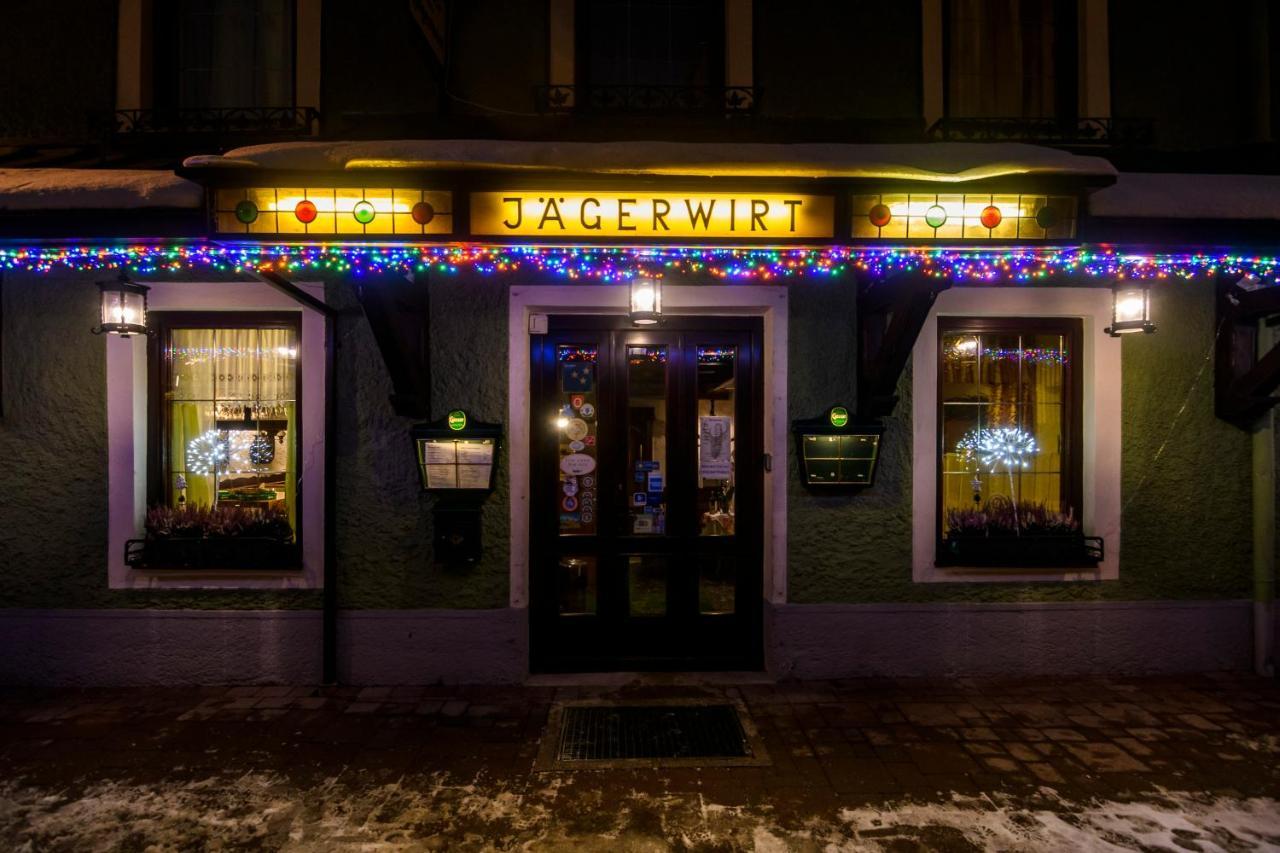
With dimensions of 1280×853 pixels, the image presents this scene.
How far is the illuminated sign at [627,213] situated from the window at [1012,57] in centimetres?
288

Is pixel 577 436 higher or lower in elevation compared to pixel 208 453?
higher

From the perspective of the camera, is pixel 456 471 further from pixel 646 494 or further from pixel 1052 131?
pixel 1052 131

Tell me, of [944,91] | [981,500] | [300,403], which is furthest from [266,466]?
[944,91]

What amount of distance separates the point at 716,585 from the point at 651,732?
142 cm

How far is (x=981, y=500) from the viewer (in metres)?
5.34

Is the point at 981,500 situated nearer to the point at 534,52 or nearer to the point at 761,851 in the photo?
the point at 761,851

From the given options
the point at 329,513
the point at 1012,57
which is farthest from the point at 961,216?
the point at 329,513

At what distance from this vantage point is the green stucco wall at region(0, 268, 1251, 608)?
4938 millimetres

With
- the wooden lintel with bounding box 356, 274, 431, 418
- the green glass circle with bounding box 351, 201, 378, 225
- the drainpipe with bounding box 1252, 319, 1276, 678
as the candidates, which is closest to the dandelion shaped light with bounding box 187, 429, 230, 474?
the wooden lintel with bounding box 356, 274, 431, 418

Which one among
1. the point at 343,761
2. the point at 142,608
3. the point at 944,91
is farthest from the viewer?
the point at 944,91

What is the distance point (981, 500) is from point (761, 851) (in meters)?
3.46

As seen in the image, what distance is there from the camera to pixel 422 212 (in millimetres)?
3654

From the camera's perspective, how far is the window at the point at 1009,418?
527 centimetres

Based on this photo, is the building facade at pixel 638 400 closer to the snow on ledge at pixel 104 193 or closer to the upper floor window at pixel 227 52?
the upper floor window at pixel 227 52
